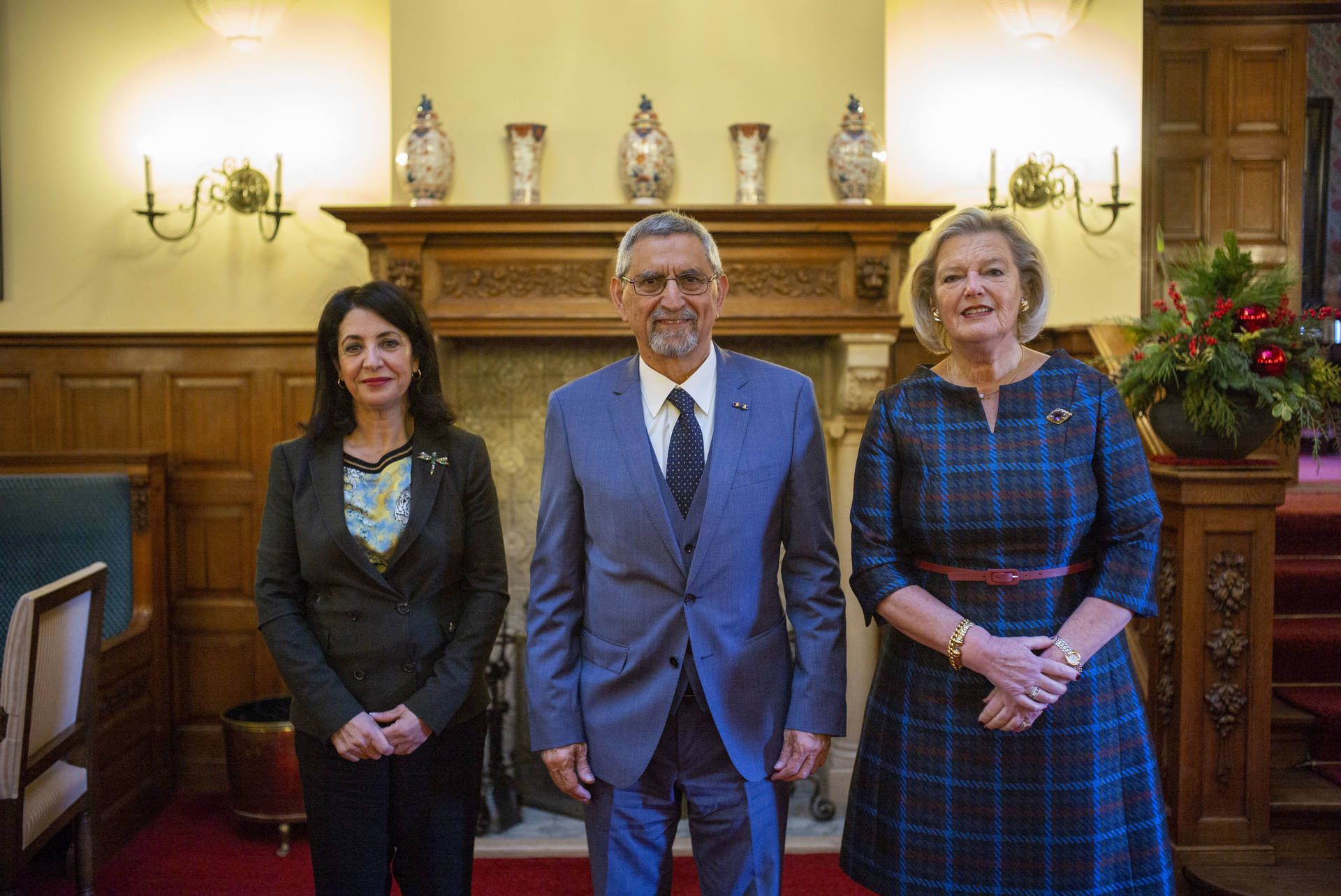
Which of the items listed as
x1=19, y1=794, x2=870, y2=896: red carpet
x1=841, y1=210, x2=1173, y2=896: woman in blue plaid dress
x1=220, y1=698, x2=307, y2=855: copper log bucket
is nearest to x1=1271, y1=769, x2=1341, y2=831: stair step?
x1=19, y1=794, x2=870, y2=896: red carpet

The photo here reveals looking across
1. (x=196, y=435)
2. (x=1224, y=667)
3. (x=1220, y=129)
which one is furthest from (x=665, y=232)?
(x=1220, y=129)

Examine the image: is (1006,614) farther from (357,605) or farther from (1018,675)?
(357,605)

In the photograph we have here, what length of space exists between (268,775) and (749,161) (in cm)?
267

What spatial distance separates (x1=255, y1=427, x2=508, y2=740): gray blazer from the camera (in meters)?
1.82

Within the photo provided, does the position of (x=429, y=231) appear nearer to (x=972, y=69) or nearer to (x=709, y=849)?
(x=972, y=69)

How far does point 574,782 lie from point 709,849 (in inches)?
9.9

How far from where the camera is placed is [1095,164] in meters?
3.92

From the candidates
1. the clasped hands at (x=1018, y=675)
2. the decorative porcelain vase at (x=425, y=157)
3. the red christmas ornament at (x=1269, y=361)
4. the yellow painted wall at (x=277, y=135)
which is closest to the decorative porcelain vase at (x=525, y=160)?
the decorative porcelain vase at (x=425, y=157)

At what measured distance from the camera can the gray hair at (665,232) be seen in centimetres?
166

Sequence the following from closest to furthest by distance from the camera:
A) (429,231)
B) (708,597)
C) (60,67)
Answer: (708,597) → (429,231) → (60,67)

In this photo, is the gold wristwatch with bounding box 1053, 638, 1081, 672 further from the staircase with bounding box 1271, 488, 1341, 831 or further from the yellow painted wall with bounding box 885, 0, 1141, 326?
the yellow painted wall with bounding box 885, 0, 1141, 326

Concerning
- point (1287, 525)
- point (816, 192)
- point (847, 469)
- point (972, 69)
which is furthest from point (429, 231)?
point (1287, 525)

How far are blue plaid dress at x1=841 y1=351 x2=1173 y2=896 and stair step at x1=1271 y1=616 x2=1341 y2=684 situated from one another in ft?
6.71

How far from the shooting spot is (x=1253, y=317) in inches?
103
